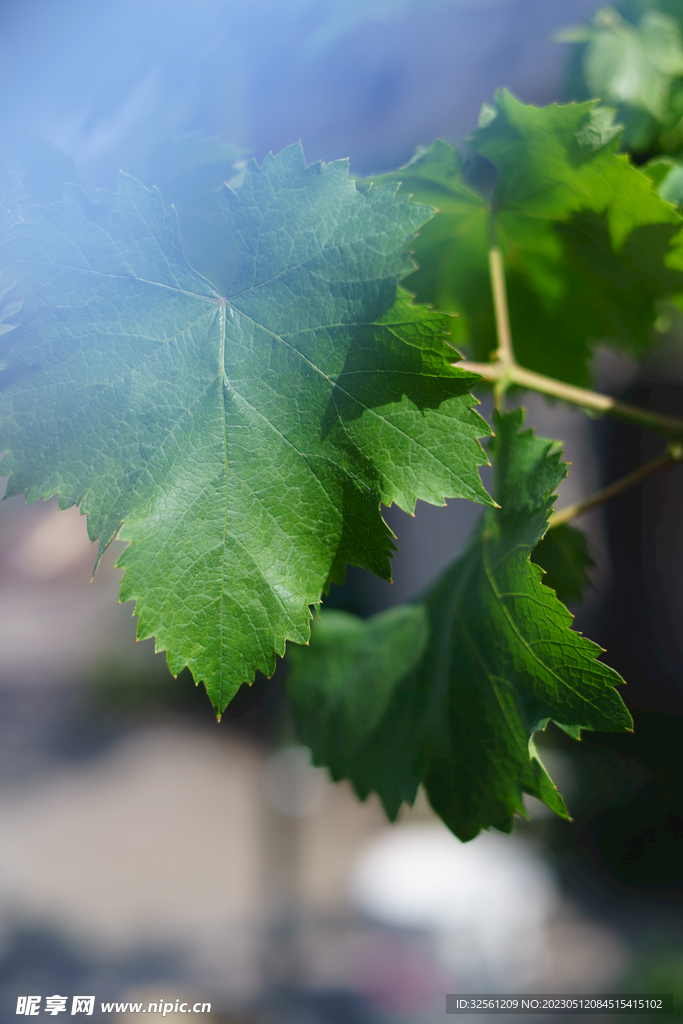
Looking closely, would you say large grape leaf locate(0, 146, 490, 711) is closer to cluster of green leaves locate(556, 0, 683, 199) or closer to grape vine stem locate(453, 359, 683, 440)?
grape vine stem locate(453, 359, 683, 440)

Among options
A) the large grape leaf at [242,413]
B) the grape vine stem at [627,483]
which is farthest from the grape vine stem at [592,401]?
the large grape leaf at [242,413]

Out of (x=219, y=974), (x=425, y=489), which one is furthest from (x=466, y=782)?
(x=219, y=974)

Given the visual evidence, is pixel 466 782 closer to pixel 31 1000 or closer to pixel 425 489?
pixel 425 489

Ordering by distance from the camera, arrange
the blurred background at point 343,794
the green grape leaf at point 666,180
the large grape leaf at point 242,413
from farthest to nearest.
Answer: the blurred background at point 343,794 < the green grape leaf at point 666,180 < the large grape leaf at point 242,413

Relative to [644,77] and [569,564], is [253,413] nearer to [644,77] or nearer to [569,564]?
[569,564]

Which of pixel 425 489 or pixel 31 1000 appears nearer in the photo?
pixel 425 489

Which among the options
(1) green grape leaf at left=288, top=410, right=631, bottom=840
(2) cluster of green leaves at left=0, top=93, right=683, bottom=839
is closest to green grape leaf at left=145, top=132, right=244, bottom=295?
(2) cluster of green leaves at left=0, top=93, right=683, bottom=839

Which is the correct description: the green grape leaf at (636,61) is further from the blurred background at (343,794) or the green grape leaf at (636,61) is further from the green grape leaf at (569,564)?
the green grape leaf at (569,564)
